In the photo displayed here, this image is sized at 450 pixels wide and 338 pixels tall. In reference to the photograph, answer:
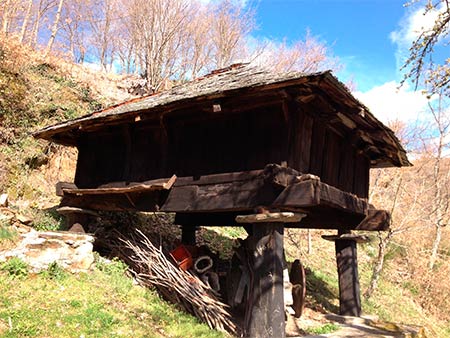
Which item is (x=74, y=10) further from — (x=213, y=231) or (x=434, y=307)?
(x=434, y=307)

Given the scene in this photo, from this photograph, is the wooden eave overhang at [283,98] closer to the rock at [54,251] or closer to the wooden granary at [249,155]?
the wooden granary at [249,155]

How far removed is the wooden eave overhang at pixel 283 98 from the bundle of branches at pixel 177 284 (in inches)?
99.6

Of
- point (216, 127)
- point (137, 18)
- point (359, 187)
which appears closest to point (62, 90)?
point (137, 18)

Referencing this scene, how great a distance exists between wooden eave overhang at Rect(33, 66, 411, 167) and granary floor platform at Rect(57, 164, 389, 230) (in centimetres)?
106

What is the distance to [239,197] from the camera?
5.50 m

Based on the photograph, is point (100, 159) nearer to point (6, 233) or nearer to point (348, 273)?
point (6, 233)

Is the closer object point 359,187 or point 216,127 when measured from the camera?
point 216,127

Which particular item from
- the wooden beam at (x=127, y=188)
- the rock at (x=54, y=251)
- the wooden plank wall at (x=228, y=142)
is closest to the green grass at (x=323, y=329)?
the wooden plank wall at (x=228, y=142)

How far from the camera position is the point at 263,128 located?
218 inches

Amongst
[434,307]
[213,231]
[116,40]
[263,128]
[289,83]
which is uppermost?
[116,40]

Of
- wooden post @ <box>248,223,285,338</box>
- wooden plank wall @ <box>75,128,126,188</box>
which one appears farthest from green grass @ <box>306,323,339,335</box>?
wooden plank wall @ <box>75,128,126,188</box>

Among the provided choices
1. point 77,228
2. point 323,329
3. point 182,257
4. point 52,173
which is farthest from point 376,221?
point 52,173

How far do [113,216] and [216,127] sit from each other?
3846 mm

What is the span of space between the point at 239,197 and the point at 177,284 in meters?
2.12
